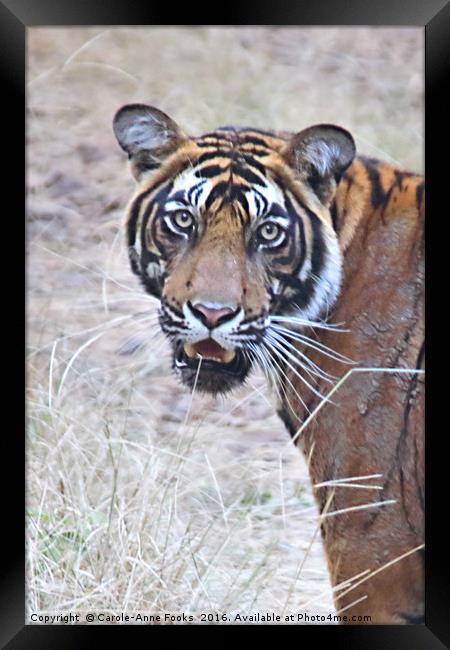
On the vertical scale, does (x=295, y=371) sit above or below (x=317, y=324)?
below

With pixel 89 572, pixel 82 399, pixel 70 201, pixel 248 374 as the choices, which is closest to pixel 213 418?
pixel 248 374

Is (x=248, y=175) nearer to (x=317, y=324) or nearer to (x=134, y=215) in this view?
(x=134, y=215)

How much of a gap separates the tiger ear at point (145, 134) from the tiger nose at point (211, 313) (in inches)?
19.2

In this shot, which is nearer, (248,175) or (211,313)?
(211,313)

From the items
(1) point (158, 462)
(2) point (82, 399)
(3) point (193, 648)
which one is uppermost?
(2) point (82, 399)

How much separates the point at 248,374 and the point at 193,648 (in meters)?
0.89

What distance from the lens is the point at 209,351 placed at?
2.96 meters

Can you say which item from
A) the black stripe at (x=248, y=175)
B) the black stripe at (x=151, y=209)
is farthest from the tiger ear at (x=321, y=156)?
the black stripe at (x=151, y=209)

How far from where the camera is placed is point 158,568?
3.04 metres

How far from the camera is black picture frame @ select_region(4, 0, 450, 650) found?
3.01m

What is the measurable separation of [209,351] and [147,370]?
0.80 ft

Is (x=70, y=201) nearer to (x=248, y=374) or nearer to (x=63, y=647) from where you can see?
(x=248, y=374)

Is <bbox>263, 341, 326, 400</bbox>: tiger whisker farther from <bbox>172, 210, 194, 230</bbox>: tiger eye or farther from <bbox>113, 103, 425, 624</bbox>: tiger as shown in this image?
<bbox>172, 210, 194, 230</bbox>: tiger eye
